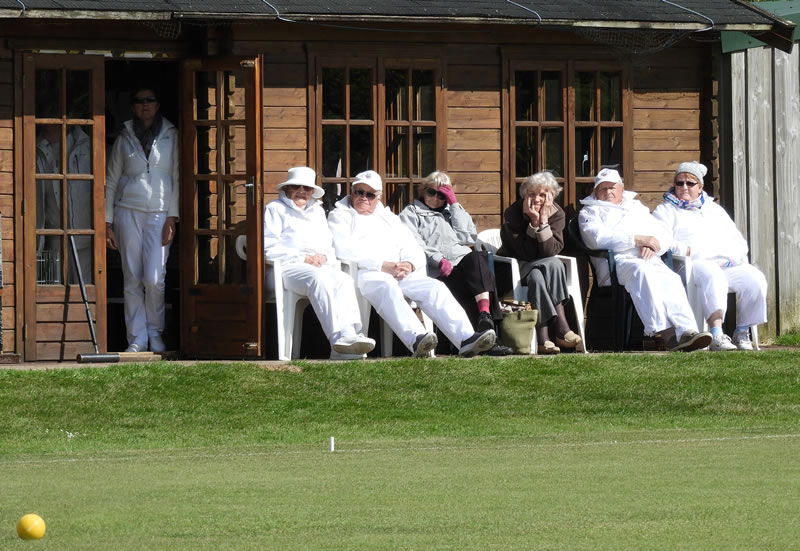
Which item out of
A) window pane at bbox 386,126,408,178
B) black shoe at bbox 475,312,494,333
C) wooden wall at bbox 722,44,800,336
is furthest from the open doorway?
wooden wall at bbox 722,44,800,336

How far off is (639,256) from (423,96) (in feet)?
6.64

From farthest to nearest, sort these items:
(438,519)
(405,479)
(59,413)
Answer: (59,413) < (405,479) < (438,519)

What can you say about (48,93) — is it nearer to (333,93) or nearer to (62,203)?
(62,203)

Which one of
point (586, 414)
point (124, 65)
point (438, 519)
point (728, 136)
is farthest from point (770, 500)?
point (124, 65)

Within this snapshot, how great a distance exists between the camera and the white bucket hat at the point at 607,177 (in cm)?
1170

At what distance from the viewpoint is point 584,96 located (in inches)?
491

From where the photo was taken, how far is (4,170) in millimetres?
11125

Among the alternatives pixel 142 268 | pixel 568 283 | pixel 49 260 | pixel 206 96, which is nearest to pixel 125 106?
pixel 206 96

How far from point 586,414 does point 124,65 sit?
6088 millimetres

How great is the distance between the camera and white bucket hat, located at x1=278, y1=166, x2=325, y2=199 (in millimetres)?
11016

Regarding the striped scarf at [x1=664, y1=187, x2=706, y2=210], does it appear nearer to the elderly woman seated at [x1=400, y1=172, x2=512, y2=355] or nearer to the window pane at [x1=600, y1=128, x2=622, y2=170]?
the window pane at [x1=600, y1=128, x2=622, y2=170]

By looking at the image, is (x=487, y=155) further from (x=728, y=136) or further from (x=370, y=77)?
(x=728, y=136)

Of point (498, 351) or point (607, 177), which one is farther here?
point (607, 177)

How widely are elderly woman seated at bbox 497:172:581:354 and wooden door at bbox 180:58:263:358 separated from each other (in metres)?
1.87
